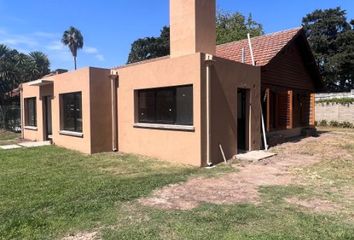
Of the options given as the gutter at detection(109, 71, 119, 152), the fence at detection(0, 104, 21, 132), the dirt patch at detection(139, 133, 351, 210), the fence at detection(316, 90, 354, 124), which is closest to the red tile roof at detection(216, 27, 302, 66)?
the dirt patch at detection(139, 133, 351, 210)

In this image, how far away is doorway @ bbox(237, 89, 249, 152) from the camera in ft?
38.6

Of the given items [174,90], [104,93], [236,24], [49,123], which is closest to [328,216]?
[174,90]

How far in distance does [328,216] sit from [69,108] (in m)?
11.5

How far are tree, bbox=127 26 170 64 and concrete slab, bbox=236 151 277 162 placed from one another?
116ft

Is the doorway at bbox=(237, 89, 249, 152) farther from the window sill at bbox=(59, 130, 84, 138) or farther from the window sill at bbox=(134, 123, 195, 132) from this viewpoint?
the window sill at bbox=(59, 130, 84, 138)

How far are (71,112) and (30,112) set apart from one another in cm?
652

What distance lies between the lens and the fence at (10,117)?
23.6 m

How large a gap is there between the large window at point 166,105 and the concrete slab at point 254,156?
7.29 ft

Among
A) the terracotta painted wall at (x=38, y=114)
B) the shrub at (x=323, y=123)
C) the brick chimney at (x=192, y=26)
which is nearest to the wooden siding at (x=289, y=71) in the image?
the brick chimney at (x=192, y=26)

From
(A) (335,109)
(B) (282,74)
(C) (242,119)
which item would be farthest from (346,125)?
(C) (242,119)

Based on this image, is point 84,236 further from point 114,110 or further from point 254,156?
point 114,110

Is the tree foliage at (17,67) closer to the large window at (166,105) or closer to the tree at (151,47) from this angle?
the tree at (151,47)

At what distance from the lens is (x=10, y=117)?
24.0 m

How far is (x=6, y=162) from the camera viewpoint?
10.5 metres
